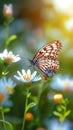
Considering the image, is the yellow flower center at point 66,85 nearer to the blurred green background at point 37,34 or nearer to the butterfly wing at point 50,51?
the blurred green background at point 37,34

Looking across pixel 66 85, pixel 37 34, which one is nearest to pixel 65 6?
pixel 37 34

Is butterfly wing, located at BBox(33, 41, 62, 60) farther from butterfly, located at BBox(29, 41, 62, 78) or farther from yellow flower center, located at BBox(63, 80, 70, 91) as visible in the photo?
yellow flower center, located at BBox(63, 80, 70, 91)

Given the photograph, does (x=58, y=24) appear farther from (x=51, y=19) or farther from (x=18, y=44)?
(x=18, y=44)

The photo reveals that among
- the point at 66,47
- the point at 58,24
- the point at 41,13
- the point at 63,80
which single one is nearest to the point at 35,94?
the point at 63,80

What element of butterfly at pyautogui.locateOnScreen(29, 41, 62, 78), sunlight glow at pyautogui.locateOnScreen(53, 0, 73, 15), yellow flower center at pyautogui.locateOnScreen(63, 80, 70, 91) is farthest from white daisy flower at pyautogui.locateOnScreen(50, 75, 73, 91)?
sunlight glow at pyautogui.locateOnScreen(53, 0, 73, 15)

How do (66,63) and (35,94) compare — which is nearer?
(35,94)

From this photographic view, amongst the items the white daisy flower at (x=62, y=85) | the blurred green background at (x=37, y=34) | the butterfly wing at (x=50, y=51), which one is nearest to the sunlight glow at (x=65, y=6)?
the blurred green background at (x=37, y=34)

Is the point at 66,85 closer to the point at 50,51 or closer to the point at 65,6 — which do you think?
the point at 50,51
